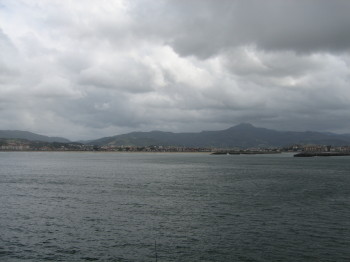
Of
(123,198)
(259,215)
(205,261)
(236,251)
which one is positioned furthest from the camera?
(123,198)

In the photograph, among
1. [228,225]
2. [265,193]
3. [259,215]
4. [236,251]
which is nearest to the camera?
[236,251]

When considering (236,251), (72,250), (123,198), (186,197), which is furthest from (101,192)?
(236,251)

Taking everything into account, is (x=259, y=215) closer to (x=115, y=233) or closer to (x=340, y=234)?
(x=340, y=234)

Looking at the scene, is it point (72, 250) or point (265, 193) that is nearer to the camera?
point (72, 250)

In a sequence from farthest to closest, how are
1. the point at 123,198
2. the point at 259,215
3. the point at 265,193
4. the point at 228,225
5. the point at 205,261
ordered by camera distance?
the point at 265,193, the point at 123,198, the point at 259,215, the point at 228,225, the point at 205,261

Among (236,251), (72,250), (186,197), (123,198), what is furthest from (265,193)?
(72,250)

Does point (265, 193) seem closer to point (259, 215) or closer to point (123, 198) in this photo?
point (259, 215)

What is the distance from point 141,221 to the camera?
140 feet

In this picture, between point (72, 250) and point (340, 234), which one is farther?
point (340, 234)

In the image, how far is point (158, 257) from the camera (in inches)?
1167

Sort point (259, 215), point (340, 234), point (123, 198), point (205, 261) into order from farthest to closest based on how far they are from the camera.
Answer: point (123, 198)
point (259, 215)
point (340, 234)
point (205, 261)

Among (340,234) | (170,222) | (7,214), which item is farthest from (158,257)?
(7,214)

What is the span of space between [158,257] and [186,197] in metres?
33.1

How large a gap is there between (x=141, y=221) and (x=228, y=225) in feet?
35.4
